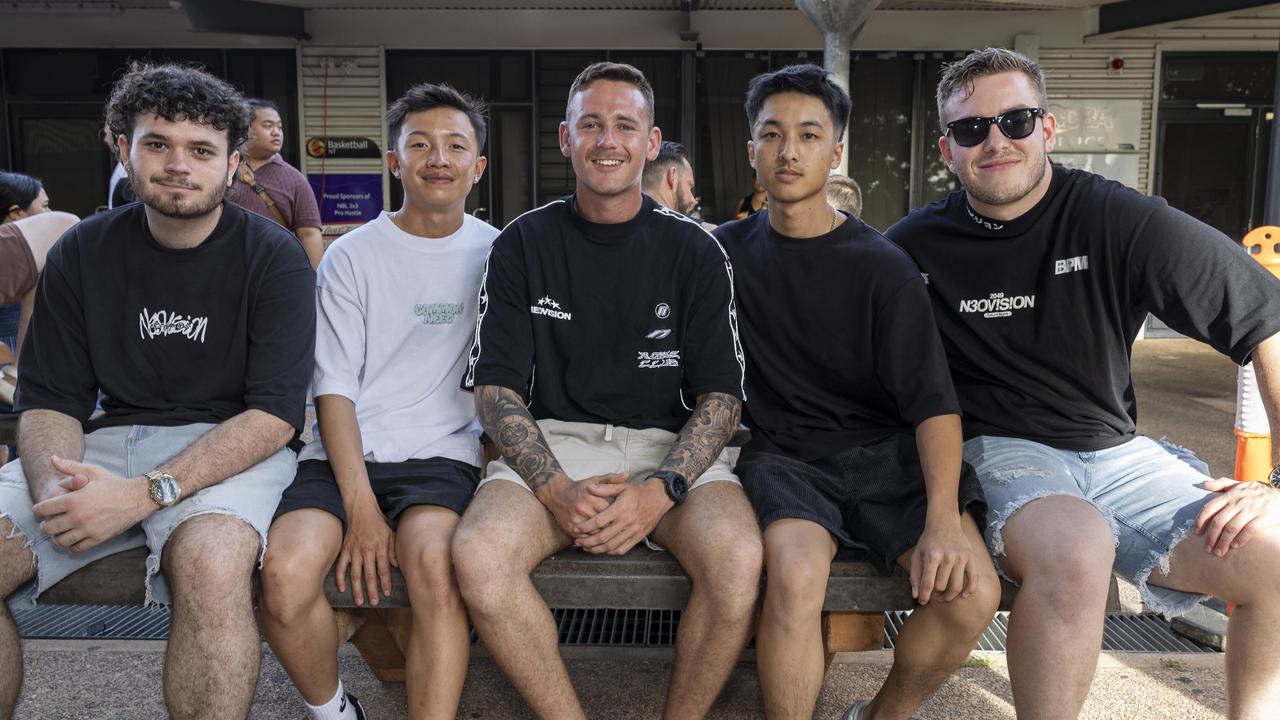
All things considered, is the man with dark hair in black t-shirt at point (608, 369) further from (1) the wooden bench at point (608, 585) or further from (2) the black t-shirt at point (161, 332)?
(2) the black t-shirt at point (161, 332)

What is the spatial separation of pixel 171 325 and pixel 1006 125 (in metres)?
2.65

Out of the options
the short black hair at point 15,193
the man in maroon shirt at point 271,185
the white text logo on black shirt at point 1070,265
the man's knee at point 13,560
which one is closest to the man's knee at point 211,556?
the man's knee at point 13,560

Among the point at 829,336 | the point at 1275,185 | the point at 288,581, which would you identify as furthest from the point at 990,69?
the point at 1275,185

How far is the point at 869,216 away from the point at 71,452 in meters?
11.0

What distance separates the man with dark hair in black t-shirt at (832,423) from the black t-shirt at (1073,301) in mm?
252

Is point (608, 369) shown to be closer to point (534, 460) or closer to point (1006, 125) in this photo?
point (534, 460)

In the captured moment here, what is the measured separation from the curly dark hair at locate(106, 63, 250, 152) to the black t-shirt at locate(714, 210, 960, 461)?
5.49 feet

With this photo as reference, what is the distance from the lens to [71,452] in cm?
299

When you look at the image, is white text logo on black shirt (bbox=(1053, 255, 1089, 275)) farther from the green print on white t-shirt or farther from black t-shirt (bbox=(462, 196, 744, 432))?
the green print on white t-shirt

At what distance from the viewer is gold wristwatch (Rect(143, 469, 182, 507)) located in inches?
109

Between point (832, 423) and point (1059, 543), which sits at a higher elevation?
point (832, 423)

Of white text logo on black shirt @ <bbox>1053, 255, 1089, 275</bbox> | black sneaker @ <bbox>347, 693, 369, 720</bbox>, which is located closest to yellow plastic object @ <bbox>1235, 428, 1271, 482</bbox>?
white text logo on black shirt @ <bbox>1053, 255, 1089, 275</bbox>

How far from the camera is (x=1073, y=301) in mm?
3121

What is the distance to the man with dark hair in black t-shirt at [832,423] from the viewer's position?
2.64m
